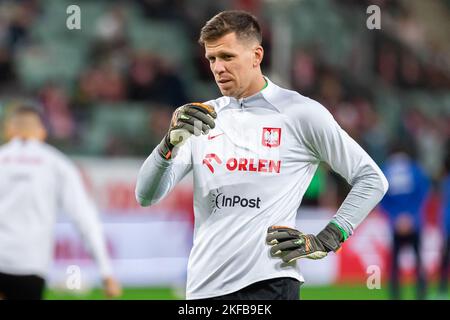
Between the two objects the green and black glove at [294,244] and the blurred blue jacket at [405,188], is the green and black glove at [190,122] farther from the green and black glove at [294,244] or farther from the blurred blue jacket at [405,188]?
the blurred blue jacket at [405,188]

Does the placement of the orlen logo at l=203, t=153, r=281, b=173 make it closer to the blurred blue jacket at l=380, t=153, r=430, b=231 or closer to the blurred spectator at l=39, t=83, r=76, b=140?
the blurred blue jacket at l=380, t=153, r=430, b=231

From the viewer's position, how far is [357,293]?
13.1m

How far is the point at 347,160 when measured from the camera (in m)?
4.66

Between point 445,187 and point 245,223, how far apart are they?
29.9ft

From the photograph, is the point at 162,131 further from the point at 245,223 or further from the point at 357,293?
the point at 245,223

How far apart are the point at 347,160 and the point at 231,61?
0.73 m

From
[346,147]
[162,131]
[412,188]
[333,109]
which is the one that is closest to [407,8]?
[333,109]

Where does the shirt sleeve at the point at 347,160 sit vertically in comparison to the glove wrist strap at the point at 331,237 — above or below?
above

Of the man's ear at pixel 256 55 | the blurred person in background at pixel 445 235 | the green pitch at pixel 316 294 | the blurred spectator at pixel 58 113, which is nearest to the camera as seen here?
the man's ear at pixel 256 55

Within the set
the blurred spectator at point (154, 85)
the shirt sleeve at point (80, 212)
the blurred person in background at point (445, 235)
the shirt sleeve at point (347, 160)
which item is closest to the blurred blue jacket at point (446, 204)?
the blurred person in background at point (445, 235)

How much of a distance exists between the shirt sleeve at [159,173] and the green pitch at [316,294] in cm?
691

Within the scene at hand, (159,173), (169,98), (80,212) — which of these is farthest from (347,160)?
(169,98)

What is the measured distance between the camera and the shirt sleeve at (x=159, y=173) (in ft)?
15.2

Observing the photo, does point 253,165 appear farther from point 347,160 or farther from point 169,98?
point 169,98
